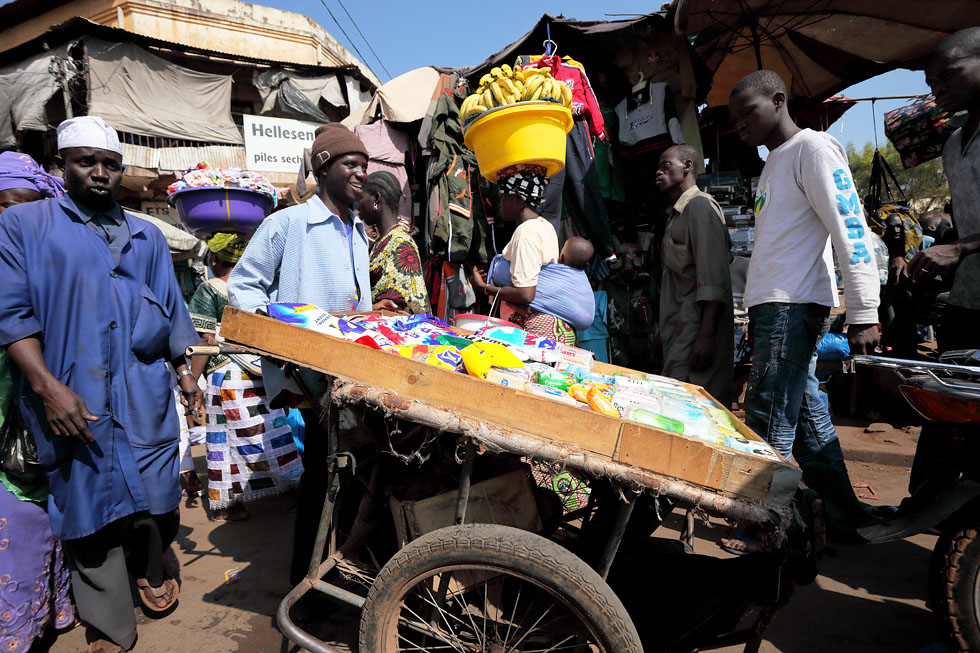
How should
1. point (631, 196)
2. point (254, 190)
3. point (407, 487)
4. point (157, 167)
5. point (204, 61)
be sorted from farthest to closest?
point (204, 61)
point (157, 167)
point (631, 196)
point (254, 190)
point (407, 487)

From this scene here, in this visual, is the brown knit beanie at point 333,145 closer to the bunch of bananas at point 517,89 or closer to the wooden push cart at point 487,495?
the wooden push cart at point 487,495

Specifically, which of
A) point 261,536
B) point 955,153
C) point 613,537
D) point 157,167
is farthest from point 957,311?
point 157,167

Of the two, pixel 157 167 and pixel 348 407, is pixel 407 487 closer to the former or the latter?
pixel 348 407

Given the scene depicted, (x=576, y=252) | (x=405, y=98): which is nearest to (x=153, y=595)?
Result: (x=576, y=252)

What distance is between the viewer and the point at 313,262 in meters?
2.19

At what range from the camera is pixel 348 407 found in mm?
1506

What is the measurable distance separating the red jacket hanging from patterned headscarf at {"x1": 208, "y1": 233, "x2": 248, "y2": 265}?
112 inches

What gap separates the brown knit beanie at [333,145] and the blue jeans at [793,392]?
2076 mm

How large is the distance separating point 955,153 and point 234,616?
13.3 ft

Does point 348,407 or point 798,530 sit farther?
point 348,407

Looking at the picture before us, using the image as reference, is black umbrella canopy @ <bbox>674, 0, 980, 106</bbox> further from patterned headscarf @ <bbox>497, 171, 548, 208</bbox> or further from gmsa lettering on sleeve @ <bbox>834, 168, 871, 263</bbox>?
gmsa lettering on sleeve @ <bbox>834, 168, 871, 263</bbox>

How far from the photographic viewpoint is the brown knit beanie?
7.23 feet

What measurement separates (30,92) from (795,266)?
36.7 feet

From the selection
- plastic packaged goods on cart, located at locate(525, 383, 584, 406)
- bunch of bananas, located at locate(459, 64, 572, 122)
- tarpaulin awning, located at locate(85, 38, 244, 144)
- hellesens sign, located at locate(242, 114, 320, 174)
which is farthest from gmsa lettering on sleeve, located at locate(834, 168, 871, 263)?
tarpaulin awning, located at locate(85, 38, 244, 144)
